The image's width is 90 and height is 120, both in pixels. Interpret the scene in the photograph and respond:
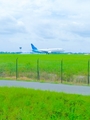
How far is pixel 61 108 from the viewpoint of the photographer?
44.1 ft

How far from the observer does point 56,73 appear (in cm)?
3066

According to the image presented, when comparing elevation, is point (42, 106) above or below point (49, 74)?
above

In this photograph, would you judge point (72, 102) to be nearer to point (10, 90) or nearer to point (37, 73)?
point (10, 90)

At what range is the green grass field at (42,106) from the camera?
1306 cm

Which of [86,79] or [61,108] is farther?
[86,79]

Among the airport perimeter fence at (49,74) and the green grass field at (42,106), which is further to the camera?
the airport perimeter fence at (49,74)

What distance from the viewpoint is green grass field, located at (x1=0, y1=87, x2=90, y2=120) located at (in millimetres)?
13061

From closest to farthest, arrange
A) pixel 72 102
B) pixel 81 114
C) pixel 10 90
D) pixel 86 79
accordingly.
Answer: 1. pixel 81 114
2. pixel 72 102
3. pixel 10 90
4. pixel 86 79

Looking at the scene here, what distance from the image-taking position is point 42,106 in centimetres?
1378

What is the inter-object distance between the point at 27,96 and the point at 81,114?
3.14 meters

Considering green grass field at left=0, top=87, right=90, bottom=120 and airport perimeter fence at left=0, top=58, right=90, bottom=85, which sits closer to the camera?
green grass field at left=0, top=87, right=90, bottom=120

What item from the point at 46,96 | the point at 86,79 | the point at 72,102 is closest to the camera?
the point at 72,102

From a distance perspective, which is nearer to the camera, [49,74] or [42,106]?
[42,106]

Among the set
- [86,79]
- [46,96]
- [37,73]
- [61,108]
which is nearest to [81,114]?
[61,108]
